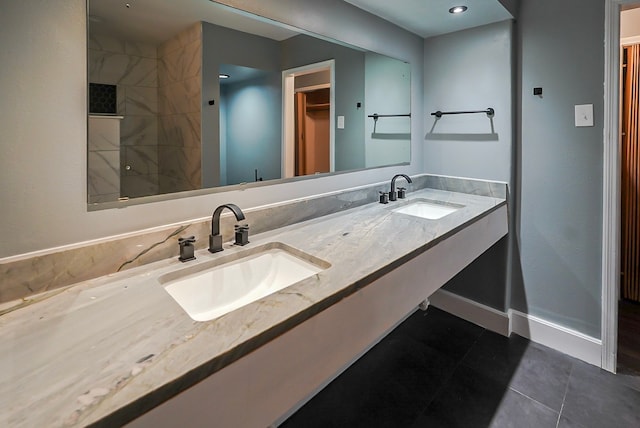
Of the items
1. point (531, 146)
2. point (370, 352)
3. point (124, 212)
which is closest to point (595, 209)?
point (531, 146)

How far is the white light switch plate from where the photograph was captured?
72.3 inches

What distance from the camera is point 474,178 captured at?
232cm

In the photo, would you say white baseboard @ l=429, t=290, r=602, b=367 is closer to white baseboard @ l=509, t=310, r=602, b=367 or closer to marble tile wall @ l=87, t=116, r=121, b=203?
white baseboard @ l=509, t=310, r=602, b=367

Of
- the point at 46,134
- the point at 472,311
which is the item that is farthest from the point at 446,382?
the point at 46,134

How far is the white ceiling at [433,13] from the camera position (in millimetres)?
1812

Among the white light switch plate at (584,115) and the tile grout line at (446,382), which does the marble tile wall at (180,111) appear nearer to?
the tile grout line at (446,382)

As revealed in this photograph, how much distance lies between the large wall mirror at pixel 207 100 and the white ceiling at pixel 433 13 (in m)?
0.25

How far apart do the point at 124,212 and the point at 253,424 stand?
28.8 inches

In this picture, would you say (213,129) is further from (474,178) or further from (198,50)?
(474,178)

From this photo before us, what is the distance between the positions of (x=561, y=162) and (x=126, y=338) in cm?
223

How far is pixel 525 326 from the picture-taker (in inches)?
87.5

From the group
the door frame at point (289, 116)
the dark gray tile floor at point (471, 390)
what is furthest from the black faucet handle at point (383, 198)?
the dark gray tile floor at point (471, 390)

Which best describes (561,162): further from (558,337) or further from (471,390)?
(471,390)

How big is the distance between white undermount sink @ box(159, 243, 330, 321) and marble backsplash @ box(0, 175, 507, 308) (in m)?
0.13
